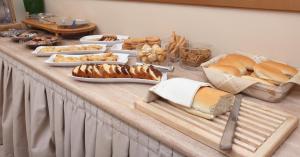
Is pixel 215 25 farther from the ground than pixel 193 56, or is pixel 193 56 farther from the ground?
pixel 215 25

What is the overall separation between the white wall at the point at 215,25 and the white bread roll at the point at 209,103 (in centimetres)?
39

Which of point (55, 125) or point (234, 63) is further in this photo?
point (55, 125)

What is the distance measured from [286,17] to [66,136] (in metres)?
0.88

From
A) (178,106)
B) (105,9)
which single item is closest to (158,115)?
(178,106)

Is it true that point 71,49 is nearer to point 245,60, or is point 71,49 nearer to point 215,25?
point 215,25

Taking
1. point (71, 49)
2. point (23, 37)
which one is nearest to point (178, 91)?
point (71, 49)

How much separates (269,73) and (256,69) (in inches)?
1.7

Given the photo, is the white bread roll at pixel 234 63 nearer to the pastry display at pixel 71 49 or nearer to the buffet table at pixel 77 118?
the buffet table at pixel 77 118

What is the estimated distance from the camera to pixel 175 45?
116 cm

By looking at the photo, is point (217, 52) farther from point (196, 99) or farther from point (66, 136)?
point (66, 136)

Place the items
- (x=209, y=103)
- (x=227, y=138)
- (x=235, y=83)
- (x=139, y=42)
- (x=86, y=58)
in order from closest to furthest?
(x=227, y=138), (x=209, y=103), (x=235, y=83), (x=86, y=58), (x=139, y=42)

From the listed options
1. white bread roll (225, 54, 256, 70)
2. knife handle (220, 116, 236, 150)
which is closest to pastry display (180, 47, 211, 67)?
white bread roll (225, 54, 256, 70)

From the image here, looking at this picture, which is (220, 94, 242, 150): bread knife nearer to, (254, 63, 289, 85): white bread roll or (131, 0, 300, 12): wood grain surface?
(254, 63, 289, 85): white bread roll

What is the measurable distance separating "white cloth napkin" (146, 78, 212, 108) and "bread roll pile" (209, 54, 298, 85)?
0.20 metres
